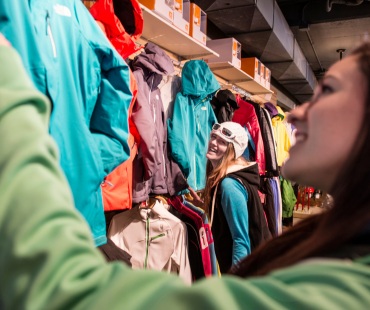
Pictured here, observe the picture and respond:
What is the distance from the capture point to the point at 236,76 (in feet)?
12.5

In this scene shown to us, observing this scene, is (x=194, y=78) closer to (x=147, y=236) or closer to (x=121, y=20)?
(x=121, y=20)

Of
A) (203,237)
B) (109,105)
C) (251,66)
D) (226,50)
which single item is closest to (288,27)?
(251,66)

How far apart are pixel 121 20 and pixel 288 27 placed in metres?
3.56

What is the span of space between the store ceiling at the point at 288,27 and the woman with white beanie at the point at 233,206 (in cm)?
137

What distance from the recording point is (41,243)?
1.11 feet

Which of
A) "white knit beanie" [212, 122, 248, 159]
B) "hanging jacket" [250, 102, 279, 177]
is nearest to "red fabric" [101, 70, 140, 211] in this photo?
"white knit beanie" [212, 122, 248, 159]

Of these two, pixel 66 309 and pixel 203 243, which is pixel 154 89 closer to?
pixel 203 243

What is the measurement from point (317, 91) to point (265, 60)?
187 inches

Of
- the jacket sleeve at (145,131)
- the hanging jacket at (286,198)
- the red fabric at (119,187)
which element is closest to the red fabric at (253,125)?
the hanging jacket at (286,198)

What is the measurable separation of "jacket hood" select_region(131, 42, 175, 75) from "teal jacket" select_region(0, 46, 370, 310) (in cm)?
162

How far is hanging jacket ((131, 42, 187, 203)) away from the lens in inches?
70.3

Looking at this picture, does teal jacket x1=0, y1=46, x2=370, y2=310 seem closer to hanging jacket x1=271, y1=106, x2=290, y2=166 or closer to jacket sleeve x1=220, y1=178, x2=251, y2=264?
jacket sleeve x1=220, y1=178, x2=251, y2=264

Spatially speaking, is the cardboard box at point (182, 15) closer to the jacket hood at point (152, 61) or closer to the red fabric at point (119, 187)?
the jacket hood at point (152, 61)

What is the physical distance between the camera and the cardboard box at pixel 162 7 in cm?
194
